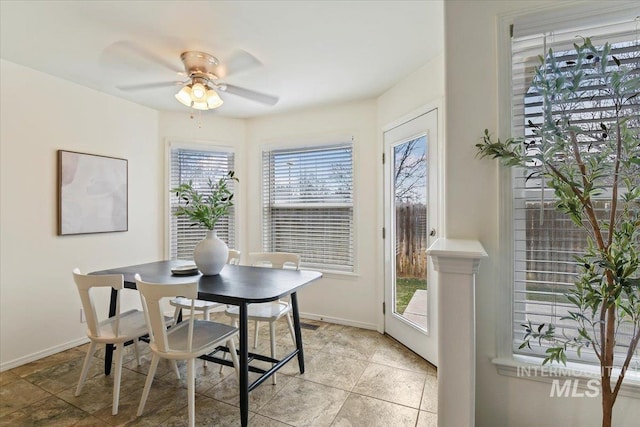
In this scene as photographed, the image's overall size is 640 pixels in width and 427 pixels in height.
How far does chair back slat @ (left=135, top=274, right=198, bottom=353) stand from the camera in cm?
169

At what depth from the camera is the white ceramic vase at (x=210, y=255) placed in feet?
7.64

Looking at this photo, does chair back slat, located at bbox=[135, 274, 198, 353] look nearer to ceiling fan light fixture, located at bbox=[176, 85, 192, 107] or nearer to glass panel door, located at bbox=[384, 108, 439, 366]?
ceiling fan light fixture, located at bbox=[176, 85, 192, 107]

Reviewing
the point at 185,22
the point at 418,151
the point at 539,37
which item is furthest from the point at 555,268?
the point at 185,22

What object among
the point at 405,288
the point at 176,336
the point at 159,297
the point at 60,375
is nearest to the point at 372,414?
the point at 405,288

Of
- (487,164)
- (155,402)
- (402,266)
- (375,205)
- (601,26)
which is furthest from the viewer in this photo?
(375,205)

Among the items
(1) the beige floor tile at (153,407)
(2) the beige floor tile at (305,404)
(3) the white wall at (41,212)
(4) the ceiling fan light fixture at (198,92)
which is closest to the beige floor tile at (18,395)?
(3) the white wall at (41,212)

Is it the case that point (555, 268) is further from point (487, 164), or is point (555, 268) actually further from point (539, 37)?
point (539, 37)

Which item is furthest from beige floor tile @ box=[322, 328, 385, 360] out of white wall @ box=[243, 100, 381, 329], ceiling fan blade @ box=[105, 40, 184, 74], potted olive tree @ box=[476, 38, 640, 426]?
ceiling fan blade @ box=[105, 40, 184, 74]

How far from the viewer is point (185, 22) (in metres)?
1.93

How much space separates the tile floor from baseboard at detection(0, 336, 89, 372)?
56 mm

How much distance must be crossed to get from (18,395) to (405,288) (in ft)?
10.2

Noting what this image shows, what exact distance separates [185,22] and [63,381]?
277 cm

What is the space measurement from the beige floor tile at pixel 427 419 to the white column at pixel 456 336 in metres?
0.69

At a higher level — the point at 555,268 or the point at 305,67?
the point at 305,67
